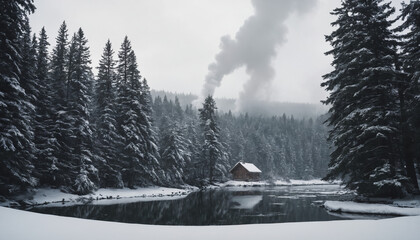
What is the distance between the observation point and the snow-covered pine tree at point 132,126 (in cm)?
3716

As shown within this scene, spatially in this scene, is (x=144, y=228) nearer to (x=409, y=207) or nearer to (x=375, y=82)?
(x=409, y=207)

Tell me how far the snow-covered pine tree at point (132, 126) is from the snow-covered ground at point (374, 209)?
992 inches

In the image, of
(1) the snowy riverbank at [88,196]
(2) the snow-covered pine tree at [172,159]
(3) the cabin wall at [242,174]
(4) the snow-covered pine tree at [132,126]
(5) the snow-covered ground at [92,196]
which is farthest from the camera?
(3) the cabin wall at [242,174]

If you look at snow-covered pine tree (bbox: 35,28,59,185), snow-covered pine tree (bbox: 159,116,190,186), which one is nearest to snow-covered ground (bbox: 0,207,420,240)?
snow-covered pine tree (bbox: 35,28,59,185)

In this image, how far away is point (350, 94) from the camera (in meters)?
21.6

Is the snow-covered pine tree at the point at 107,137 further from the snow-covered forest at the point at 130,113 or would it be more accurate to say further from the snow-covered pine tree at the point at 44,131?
the snow-covered pine tree at the point at 44,131

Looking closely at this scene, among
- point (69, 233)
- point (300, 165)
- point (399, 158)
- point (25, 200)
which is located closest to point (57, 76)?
point (25, 200)

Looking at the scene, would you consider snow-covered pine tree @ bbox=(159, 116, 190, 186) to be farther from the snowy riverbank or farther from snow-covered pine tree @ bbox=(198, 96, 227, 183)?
snow-covered pine tree @ bbox=(198, 96, 227, 183)

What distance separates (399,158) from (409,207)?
434 cm

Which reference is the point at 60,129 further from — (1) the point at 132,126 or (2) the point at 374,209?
(2) the point at 374,209

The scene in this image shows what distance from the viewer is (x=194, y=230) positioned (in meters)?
7.29

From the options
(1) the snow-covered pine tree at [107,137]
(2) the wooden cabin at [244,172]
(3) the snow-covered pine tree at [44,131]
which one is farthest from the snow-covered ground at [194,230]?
(2) the wooden cabin at [244,172]

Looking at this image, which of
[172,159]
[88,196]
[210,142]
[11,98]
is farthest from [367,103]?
[210,142]

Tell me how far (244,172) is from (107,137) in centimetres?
4938
